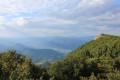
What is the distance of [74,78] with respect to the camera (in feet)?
82.0

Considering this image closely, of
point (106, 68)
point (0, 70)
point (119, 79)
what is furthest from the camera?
point (106, 68)

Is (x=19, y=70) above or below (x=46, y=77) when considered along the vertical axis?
above

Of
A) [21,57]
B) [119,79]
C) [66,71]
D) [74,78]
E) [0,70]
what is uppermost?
[21,57]

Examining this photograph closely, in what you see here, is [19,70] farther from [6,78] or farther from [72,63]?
[72,63]

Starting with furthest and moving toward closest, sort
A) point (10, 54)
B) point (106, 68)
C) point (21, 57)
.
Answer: point (106, 68) → point (21, 57) → point (10, 54)

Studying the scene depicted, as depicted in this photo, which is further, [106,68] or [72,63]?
[106,68]

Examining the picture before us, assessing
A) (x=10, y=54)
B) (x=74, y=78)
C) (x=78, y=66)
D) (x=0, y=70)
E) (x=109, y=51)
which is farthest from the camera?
(x=109, y=51)

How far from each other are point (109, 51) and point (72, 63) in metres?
32.5

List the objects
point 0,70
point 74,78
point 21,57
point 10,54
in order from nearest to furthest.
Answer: point 0,70
point 10,54
point 21,57
point 74,78

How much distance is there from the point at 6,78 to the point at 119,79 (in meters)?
15.6

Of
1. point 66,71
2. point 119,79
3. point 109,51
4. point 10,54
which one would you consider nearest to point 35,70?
point 10,54

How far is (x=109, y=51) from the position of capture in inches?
2019

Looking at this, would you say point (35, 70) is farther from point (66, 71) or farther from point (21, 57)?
point (66, 71)

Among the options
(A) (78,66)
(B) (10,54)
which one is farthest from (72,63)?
(B) (10,54)
